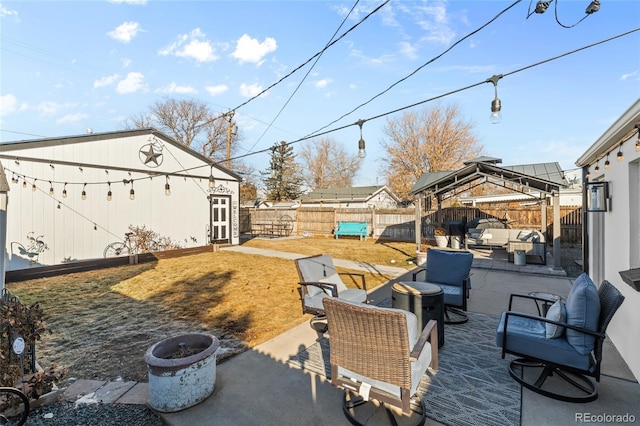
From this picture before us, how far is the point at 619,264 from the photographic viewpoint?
3.55 meters

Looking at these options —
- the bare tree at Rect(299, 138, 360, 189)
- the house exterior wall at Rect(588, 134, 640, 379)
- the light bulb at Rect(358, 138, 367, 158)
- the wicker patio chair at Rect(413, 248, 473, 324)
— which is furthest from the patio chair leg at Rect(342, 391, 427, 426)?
the bare tree at Rect(299, 138, 360, 189)

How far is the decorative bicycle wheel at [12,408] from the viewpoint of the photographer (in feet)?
7.24

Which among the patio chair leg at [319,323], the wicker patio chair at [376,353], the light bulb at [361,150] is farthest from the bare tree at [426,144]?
the wicker patio chair at [376,353]

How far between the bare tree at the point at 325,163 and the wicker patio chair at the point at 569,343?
108 feet

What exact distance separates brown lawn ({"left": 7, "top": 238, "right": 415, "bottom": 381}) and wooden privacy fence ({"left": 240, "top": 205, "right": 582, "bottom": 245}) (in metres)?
6.40

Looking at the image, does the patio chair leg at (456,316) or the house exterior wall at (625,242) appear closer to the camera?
the house exterior wall at (625,242)

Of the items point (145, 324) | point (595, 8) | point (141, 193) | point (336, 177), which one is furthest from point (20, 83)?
point (336, 177)

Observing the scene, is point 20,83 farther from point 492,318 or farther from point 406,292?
point 492,318

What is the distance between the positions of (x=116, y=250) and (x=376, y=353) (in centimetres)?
1043

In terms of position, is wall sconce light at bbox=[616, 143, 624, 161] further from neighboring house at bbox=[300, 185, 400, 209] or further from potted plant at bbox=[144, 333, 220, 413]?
neighboring house at bbox=[300, 185, 400, 209]

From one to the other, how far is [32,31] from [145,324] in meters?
8.67

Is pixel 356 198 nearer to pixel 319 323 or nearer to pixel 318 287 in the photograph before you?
pixel 318 287

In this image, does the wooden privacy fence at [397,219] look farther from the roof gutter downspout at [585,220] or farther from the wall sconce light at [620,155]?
the wall sconce light at [620,155]

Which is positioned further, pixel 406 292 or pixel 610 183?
pixel 610 183
